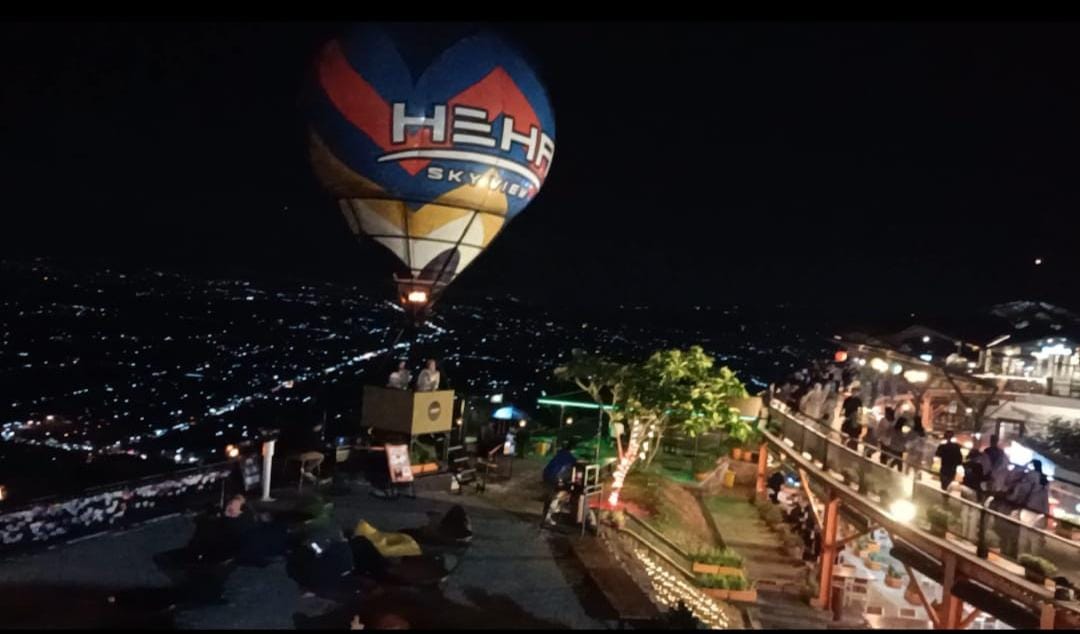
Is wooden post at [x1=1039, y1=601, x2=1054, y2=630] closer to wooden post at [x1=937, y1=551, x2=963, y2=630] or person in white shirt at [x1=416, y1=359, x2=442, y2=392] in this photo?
wooden post at [x1=937, y1=551, x2=963, y2=630]

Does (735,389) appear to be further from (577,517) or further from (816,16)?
(816,16)

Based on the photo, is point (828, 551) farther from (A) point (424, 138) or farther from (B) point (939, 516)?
(A) point (424, 138)

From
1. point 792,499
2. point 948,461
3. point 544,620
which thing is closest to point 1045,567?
point 948,461

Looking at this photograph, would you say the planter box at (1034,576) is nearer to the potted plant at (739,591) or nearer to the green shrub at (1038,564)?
the green shrub at (1038,564)

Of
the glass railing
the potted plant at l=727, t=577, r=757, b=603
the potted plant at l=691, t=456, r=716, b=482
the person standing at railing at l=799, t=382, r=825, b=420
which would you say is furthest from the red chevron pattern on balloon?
the potted plant at l=691, t=456, r=716, b=482

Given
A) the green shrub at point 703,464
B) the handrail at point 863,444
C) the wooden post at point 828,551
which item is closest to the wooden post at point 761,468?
the green shrub at point 703,464

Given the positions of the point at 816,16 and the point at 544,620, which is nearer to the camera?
the point at 816,16
